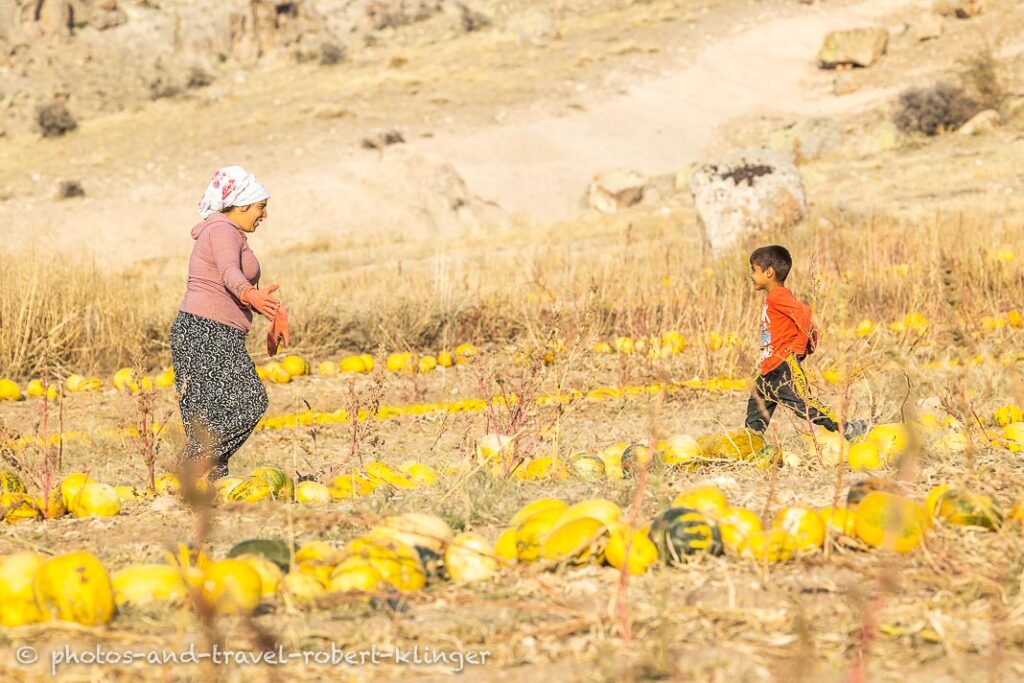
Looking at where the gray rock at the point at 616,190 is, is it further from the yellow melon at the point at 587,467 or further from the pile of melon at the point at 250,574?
the pile of melon at the point at 250,574

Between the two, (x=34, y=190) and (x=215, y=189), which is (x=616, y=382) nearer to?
(x=215, y=189)

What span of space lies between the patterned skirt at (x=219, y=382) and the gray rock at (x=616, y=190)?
1534 centimetres

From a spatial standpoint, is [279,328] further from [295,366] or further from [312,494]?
[295,366]

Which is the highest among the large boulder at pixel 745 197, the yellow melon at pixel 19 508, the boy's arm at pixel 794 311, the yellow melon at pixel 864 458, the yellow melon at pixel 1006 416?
the boy's arm at pixel 794 311

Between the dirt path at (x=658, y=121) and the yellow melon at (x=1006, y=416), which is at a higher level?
the yellow melon at (x=1006, y=416)

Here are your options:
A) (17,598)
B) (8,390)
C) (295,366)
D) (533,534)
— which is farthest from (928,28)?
(17,598)

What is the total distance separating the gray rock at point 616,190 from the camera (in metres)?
20.1

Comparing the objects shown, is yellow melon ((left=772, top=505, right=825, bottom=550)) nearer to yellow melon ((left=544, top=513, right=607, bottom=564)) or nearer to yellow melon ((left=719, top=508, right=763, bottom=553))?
yellow melon ((left=719, top=508, right=763, bottom=553))

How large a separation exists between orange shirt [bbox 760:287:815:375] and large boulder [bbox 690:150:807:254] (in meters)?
5.75

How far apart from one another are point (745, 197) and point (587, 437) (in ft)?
20.2

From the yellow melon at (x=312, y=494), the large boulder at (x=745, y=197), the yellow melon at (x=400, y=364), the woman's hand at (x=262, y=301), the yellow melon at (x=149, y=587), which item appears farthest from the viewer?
the large boulder at (x=745, y=197)

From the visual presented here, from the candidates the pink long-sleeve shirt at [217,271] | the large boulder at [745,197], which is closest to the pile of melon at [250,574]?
the pink long-sleeve shirt at [217,271]

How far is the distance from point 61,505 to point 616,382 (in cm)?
421

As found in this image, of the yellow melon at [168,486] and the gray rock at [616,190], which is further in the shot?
the gray rock at [616,190]
